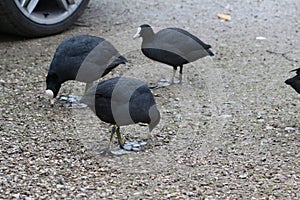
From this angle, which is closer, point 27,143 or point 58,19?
point 27,143

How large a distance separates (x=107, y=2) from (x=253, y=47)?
267 centimetres

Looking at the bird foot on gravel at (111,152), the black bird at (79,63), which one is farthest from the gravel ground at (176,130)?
the black bird at (79,63)

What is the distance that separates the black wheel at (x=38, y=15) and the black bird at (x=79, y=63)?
1.38 metres

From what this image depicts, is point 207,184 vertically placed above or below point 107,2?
below

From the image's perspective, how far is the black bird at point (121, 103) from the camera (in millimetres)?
4473

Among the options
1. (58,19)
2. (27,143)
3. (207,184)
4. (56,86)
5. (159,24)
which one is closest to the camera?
(207,184)

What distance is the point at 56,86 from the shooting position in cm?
550

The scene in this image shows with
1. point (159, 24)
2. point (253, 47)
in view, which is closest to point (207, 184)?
point (253, 47)

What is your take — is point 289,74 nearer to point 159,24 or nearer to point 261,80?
point 261,80

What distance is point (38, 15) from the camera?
22.9 ft

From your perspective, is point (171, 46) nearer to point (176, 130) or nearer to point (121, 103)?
point (176, 130)

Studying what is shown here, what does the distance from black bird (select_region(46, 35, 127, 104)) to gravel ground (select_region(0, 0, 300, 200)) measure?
0.82 ft

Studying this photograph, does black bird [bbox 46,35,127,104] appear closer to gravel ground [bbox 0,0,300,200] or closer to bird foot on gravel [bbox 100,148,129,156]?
gravel ground [bbox 0,0,300,200]

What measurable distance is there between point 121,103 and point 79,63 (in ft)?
3.55
